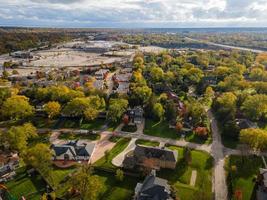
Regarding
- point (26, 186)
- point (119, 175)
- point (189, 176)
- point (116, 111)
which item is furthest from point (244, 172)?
point (26, 186)

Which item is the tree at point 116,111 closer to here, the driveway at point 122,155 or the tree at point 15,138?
the driveway at point 122,155

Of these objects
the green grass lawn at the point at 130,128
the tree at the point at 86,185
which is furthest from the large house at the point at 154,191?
the green grass lawn at the point at 130,128

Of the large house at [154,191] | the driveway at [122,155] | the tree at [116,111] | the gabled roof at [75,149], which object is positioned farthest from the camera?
the tree at [116,111]

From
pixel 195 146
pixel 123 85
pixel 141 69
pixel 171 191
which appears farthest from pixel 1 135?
pixel 141 69

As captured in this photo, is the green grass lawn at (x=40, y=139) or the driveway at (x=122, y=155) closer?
the driveway at (x=122, y=155)

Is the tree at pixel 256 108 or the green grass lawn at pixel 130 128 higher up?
the tree at pixel 256 108

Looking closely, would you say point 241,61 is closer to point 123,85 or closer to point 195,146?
point 123,85

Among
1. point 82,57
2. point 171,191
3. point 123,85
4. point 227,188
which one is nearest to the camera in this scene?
point 171,191

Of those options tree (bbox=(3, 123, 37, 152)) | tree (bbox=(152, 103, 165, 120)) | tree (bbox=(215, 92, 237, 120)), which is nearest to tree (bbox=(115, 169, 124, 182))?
tree (bbox=(3, 123, 37, 152))
